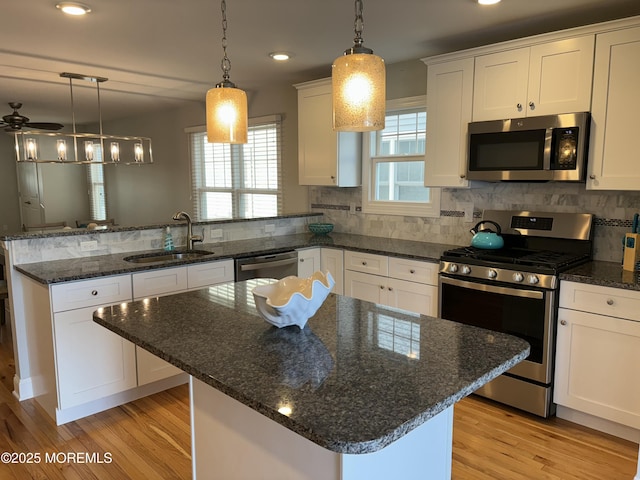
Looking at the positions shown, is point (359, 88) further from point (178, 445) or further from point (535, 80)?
point (178, 445)

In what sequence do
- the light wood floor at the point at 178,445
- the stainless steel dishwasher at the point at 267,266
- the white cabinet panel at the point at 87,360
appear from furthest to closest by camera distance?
the stainless steel dishwasher at the point at 267,266, the white cabinet panel at the point at 87,360, the light wood floor at the point at 178,445

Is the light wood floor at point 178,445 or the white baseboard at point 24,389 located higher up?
the white baseboard at point 24,389

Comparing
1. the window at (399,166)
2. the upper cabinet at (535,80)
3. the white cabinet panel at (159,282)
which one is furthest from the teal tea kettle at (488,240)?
the white cabinet panel at (159,282)

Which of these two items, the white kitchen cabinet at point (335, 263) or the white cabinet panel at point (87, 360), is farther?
the white kitchen cabinet at point (335, 263)

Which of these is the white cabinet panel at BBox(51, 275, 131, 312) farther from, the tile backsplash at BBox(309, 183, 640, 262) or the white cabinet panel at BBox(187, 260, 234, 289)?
the tile backsplash at BBox(309, 183, 640, 262)

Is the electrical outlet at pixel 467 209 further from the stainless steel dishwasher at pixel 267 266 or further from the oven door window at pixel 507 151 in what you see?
the stainless steel dishwasher at pixel 267 266

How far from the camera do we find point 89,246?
325 centimetres

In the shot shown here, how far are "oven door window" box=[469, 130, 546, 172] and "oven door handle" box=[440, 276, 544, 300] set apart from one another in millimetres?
768

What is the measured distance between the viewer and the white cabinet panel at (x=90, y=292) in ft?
8.74

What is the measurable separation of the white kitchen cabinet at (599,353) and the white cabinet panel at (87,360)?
259 centimetres

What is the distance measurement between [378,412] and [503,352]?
0.57m

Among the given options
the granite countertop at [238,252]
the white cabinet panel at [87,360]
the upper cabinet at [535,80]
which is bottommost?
the white cabinet panel at [87,360]

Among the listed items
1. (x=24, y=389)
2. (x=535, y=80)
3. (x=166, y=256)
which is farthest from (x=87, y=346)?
(x=535, y=80)

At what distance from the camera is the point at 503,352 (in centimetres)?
147
